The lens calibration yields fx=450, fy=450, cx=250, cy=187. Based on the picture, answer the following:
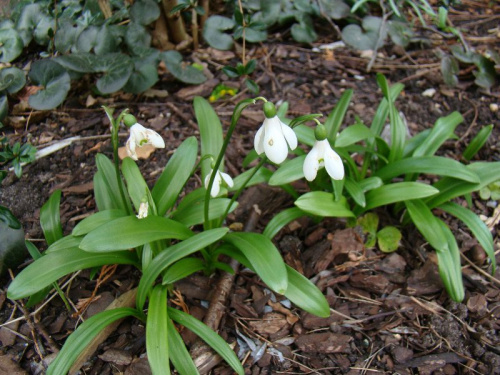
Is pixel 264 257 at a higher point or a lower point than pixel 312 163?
lower

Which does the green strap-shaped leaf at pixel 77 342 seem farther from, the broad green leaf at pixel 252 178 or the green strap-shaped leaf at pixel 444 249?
the green strap-shaped leaf at pixel 444 249

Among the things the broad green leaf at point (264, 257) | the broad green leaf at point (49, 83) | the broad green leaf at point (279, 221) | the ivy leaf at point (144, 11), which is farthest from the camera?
the ivy leaf at point (144, 11)

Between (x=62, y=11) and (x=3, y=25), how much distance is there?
0.44m

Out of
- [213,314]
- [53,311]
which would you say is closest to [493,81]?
[213,314]

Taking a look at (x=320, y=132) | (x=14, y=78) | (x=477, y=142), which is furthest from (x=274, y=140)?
(x=14, y=78)

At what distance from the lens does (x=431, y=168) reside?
2387 millimetres

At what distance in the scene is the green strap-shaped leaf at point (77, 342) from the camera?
178 centimetres

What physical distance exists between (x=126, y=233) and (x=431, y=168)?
1594 mm

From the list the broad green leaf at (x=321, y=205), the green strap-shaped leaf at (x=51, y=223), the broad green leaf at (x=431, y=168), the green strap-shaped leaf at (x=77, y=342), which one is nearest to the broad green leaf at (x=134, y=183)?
the green strap-shaped leaf at (x=51, y=223)

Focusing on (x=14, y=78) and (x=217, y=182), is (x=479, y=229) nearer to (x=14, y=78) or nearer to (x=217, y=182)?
(x=217, y=182)

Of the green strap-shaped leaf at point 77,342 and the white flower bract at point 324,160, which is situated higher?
the white flower bract at point 324,160

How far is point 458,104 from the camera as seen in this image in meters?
3.44

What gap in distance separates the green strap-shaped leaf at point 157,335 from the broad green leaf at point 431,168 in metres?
1.40

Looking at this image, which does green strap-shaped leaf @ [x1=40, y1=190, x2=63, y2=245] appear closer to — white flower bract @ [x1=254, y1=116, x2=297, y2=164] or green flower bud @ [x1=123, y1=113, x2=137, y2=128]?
green flower bud @ [x1=123, y1=113, x2=137, y2=128]
